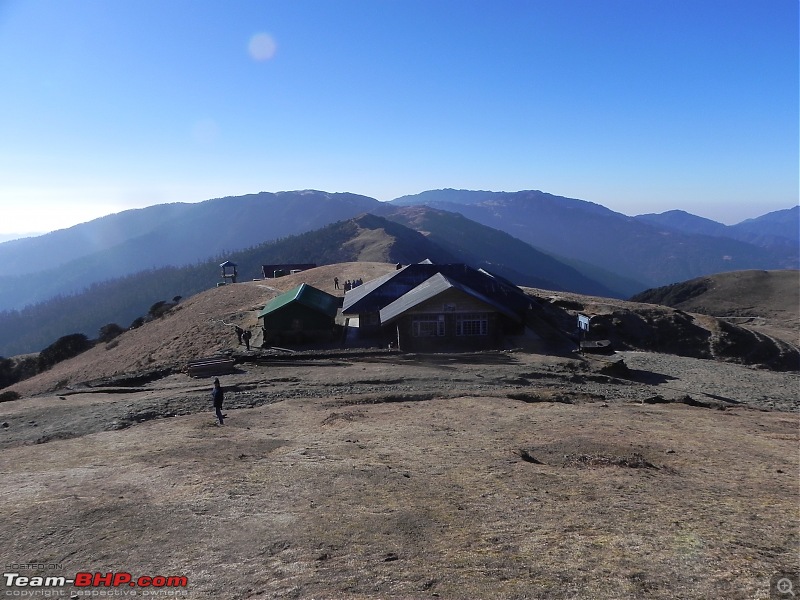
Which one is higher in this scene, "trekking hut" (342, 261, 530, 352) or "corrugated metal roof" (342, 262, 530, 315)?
"corrugated metal roof" (342, 262, 530, 315)

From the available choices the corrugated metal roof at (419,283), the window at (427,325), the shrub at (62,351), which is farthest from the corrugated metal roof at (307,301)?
the shrub at (62,351)

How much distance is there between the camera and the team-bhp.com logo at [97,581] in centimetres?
826

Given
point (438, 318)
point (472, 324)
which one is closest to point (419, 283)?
point (438, 318)

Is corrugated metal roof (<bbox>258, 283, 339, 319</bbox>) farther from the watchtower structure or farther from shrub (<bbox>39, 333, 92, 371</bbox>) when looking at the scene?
the watchtower structure

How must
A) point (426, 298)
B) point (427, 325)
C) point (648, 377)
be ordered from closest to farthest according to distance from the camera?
point (648, 377) → point (426, 298) → point (427, 325)

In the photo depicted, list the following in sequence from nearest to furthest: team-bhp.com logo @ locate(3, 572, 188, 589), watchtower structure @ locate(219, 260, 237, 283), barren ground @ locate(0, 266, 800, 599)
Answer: team-bhp.com logo @ locate(3, 572, 188, 589) → barren ground @ locate(0, 266, 800, 599) → watchtower structure @ locate(219, 260, 237, 283)

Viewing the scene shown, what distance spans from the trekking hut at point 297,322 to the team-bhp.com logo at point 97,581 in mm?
27465

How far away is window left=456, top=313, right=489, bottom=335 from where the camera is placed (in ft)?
120

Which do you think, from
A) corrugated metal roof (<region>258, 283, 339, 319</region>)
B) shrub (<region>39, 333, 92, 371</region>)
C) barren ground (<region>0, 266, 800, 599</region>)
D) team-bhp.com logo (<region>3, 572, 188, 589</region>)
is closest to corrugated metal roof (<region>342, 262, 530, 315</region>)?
corrugated metal roof (<region>258, 283, 339, 319</region>)

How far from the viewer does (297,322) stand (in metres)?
36.5

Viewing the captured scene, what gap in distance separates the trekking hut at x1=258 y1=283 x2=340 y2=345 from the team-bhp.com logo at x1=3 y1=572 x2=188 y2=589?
27465 millimetres

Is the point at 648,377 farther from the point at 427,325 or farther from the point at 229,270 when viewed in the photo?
the point at 229,270

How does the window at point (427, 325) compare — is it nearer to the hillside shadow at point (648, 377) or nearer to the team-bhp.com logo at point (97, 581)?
the hillside shadow at point (648, 377)

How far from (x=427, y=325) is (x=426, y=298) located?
2.07 metres
